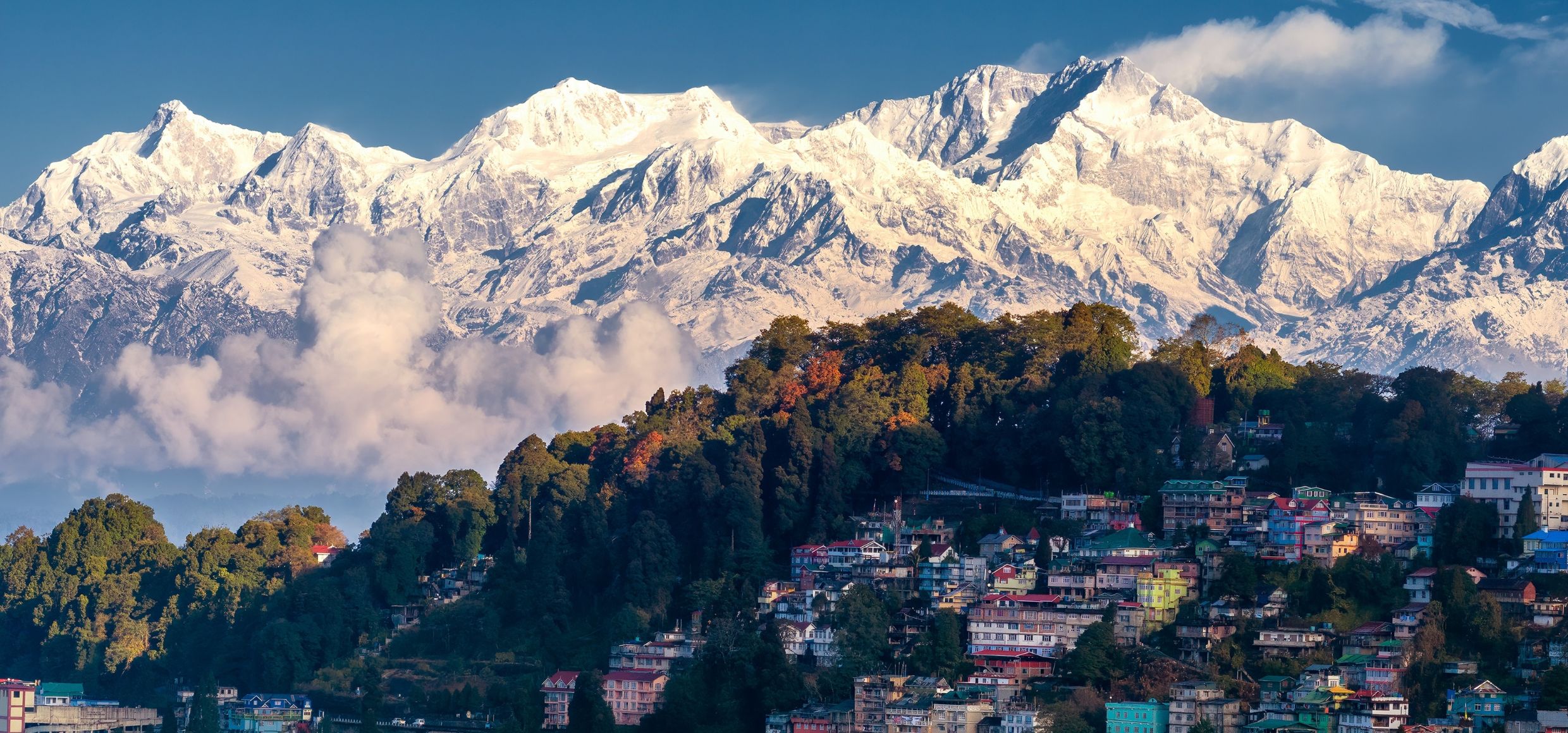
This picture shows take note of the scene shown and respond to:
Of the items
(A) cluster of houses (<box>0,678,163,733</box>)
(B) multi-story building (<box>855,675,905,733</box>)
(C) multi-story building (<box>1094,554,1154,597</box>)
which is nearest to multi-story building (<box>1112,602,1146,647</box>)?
(C) multi-story building (<box>1094,554,1154,597</box>)

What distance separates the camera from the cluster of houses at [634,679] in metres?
78.8

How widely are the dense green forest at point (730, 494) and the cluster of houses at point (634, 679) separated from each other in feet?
2.81

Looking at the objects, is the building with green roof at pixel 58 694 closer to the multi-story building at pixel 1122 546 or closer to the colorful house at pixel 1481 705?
the multi-story building at pixel 1122 546

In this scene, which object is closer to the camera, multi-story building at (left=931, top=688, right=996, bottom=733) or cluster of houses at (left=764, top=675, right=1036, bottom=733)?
cluster of houses at (left=764, top=675, right=1036, bottom=733)

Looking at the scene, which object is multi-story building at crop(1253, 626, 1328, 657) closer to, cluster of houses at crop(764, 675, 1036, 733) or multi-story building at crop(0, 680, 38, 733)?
cluster of houses at crop(764, 675, 1036, 733)

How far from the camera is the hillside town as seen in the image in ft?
226

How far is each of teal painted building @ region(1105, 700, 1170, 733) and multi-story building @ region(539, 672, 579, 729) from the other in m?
18.4

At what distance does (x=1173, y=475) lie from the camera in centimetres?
8600

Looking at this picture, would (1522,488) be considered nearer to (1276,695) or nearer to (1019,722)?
(1276,695)

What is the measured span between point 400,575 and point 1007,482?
2335cm

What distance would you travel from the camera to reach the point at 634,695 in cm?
7900

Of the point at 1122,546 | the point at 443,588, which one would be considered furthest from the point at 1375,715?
the point at 443,588

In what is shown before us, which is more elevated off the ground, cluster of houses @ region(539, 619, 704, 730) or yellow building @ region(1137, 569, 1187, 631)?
yellow building @ region(1137, 569, 1187, 631)

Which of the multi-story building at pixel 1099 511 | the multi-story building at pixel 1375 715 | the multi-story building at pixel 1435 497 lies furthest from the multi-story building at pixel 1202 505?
the multi-story building at pixel 1375 715
